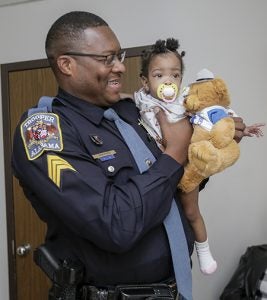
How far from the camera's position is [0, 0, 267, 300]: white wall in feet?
6.61

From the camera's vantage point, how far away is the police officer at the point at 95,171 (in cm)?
89

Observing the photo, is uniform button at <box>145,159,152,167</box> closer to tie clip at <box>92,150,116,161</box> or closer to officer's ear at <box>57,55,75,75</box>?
tie clip at <box>92,150,116,161</box>

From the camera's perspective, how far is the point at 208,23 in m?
2.07

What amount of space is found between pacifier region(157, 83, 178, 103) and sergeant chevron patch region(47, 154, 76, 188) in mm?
411

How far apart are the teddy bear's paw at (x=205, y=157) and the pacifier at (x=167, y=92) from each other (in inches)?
8.1

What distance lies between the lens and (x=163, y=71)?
1.23m

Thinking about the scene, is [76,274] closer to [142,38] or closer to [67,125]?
[67,125]

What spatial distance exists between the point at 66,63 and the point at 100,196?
0.44 m

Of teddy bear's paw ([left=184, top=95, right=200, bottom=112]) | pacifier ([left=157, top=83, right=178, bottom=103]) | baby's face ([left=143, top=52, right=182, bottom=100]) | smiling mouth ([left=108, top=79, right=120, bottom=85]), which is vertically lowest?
teddy bear's paw ([left=184, top=95, right=200, bottom=112])

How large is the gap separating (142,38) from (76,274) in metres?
1.56

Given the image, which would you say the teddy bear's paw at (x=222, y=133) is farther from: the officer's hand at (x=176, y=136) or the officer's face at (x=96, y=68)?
the officer's face at (x=96, y=68)

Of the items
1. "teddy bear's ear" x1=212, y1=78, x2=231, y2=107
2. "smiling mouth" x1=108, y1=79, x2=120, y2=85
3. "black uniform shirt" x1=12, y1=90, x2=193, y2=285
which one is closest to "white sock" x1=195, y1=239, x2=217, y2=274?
"black uniform shirt" x1=12, y1=90, x2=193, y2=285

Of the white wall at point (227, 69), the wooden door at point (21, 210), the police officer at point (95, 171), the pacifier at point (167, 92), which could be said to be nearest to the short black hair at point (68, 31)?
the police officer at point (95, 171)

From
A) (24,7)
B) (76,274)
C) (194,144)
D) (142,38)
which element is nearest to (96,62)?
(194,144)
